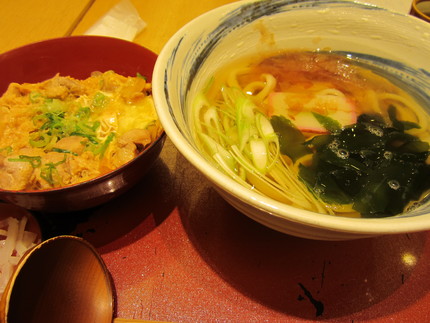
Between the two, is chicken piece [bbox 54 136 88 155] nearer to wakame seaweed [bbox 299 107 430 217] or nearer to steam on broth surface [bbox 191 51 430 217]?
steam on broth surface [bbox 191 51 430 217]

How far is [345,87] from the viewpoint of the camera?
52.9 inches

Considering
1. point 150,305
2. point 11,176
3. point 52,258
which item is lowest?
point 150,305

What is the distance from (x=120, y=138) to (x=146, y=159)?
0.17 meters

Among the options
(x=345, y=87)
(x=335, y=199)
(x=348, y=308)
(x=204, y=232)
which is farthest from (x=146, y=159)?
(x=345, y=87)

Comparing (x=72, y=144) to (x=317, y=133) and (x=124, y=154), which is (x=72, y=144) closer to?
(x=124, y=154)

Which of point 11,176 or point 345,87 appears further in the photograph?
point 345,87

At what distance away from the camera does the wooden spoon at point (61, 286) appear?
0.80 meters

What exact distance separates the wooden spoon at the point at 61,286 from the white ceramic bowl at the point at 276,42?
439mm

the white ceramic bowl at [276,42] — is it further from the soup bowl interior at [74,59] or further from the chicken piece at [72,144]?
the chicken piece at [72,144]

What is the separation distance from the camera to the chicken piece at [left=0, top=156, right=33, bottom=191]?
95 cm

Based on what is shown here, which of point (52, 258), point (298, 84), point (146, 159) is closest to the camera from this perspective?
point (52, 258)

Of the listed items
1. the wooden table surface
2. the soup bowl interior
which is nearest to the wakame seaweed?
the wooden table surface

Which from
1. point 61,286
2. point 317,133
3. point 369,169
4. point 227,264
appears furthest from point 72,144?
point 369,169

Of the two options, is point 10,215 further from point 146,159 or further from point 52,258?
point 146,159
